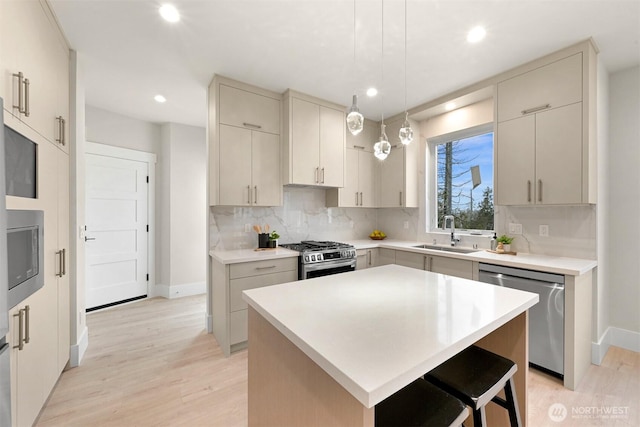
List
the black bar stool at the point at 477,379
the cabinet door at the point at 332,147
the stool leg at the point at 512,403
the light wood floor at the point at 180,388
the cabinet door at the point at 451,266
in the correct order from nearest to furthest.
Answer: the black bar stool at the point at 477,379, the stool leg at the point at 512,403, the light wood floor at the point at 180,388, the cabinet door at the point at 451,266, the cabinet door at the point at 332,147

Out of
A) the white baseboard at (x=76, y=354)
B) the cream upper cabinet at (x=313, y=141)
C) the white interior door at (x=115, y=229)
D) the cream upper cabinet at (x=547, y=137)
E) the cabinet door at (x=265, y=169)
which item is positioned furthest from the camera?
the white interior door at (x=115, y=229)

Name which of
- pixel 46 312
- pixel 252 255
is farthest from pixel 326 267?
pixel 46 312

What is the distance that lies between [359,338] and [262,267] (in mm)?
1883

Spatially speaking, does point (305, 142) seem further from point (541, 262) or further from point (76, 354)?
point (76, 354)

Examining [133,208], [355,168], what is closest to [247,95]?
[355,168]

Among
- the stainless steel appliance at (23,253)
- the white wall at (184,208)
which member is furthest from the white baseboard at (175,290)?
the stainless steel appliance at (23,253)

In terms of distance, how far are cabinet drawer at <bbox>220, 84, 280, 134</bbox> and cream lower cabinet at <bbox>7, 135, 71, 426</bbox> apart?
135 cm

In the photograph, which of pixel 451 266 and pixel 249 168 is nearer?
pixel 451 266

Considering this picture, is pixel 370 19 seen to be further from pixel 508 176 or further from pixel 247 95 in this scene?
pixel 508 176

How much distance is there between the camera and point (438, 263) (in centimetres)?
289

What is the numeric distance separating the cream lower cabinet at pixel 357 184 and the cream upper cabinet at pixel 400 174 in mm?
157

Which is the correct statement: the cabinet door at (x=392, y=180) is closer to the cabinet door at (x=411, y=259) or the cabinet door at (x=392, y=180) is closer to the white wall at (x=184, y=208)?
the cabinet door at (x=411, y=259)

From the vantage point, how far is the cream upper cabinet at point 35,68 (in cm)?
131

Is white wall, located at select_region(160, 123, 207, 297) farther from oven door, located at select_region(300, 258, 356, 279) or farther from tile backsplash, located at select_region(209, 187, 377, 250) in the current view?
oven door, located at select_region(300, 258, 356, 279)
